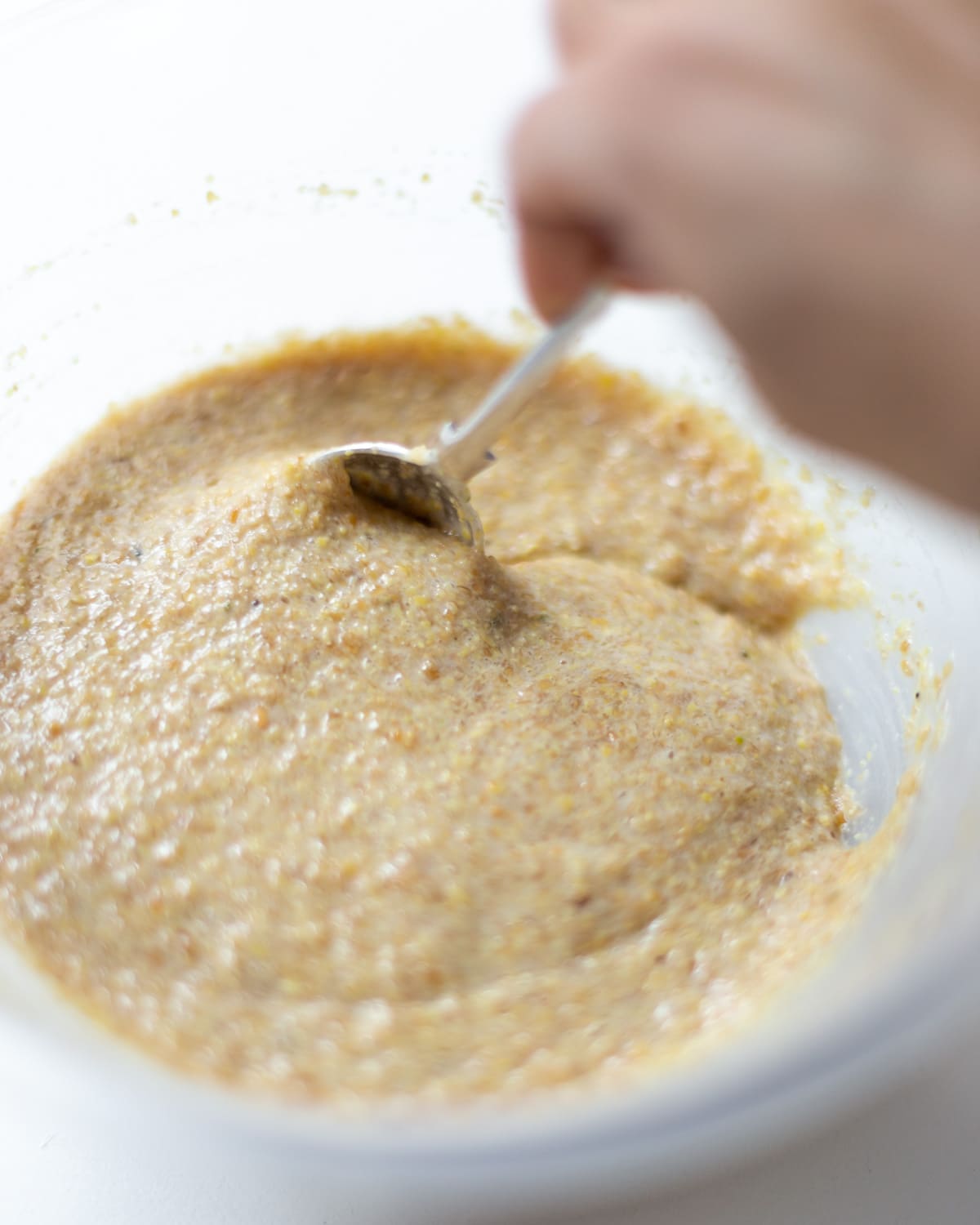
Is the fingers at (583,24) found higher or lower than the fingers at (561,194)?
higher

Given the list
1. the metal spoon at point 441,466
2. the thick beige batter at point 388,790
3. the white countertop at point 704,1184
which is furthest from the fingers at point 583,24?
the white countertop at point 704,1184

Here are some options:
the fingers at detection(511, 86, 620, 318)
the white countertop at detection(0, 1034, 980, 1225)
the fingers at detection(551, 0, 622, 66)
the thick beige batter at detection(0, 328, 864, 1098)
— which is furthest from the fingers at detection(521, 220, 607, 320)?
the white countertop at detection(0, 1034, 980, 1225)

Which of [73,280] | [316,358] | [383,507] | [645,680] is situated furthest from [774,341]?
[73,280]

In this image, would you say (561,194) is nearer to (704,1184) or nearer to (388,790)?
(388,790)

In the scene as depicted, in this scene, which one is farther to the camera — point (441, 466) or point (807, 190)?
point (441, 466)

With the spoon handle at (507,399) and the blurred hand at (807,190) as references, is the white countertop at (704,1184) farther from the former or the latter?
the spoon handle at (507,399)

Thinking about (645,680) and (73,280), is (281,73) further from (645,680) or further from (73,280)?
(645,680)

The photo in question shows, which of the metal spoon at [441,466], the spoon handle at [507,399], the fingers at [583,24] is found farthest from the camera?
the metal spoon at [441,466]

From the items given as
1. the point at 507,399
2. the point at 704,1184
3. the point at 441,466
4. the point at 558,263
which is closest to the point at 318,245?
the point at 441,466

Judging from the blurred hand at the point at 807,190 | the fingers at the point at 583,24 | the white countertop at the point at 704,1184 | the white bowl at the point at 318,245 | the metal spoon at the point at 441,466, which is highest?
the white bowl at the point at 318,245
